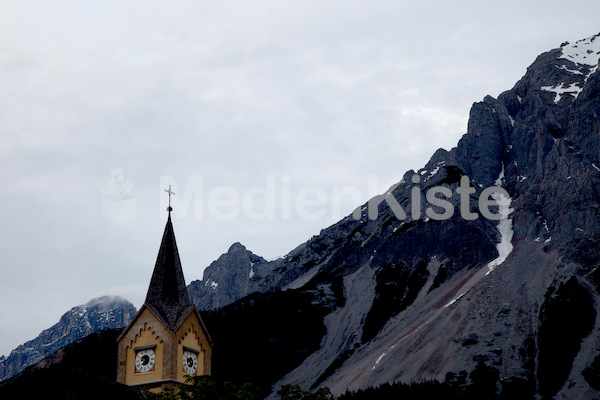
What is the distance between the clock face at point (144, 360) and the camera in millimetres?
50281

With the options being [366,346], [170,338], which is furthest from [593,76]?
[170,338]

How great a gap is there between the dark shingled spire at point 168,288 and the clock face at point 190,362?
2344 mm

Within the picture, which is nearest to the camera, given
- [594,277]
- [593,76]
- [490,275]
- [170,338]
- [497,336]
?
[170,338]

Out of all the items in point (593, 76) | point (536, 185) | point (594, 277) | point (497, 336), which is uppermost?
point (593, 76)

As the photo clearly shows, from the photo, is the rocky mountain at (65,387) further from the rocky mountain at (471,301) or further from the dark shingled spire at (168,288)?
the rocky mountain at (471,301)

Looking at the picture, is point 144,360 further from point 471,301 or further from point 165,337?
point 471,301

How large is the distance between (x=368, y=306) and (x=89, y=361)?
216ft

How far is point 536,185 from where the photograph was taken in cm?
18288

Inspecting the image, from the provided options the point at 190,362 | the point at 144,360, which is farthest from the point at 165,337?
the point at 190,362

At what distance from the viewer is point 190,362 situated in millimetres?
51594

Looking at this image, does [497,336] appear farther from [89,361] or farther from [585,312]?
[89,361]

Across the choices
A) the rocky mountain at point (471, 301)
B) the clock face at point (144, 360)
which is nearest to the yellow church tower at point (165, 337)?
the clock face at point (144, 360)

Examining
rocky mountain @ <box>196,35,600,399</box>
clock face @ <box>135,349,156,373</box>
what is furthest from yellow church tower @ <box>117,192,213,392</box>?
rocky mountain @ <box>196,35,600,399</box>

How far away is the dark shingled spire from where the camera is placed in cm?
5197
